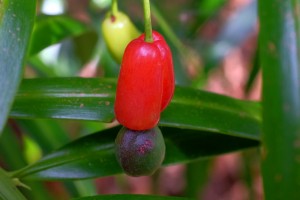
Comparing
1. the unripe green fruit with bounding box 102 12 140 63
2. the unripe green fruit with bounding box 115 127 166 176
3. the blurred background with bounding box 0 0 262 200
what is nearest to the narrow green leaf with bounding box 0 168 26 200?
the unripe green fruit with bounding box 115 127 166 176

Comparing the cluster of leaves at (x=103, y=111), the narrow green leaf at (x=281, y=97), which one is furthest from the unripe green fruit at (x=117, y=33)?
the narrow green leaf at (x=281, y=97)

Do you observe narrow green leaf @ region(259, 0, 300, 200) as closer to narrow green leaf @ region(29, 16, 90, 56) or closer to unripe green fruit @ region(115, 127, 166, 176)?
unripe green fruit @ region(115, 127, 166, 176)

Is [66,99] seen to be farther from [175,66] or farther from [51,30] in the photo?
[175,66]

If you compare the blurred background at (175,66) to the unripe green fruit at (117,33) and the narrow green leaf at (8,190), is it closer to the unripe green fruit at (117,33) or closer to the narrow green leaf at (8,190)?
the unripe green fruit at (117,33)

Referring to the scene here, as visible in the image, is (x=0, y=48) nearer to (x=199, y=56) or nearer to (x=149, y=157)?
(x=149, y=157)

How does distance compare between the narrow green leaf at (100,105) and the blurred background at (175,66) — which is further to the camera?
the blurred background at (175,66)

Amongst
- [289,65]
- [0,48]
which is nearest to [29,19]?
[0,48]
